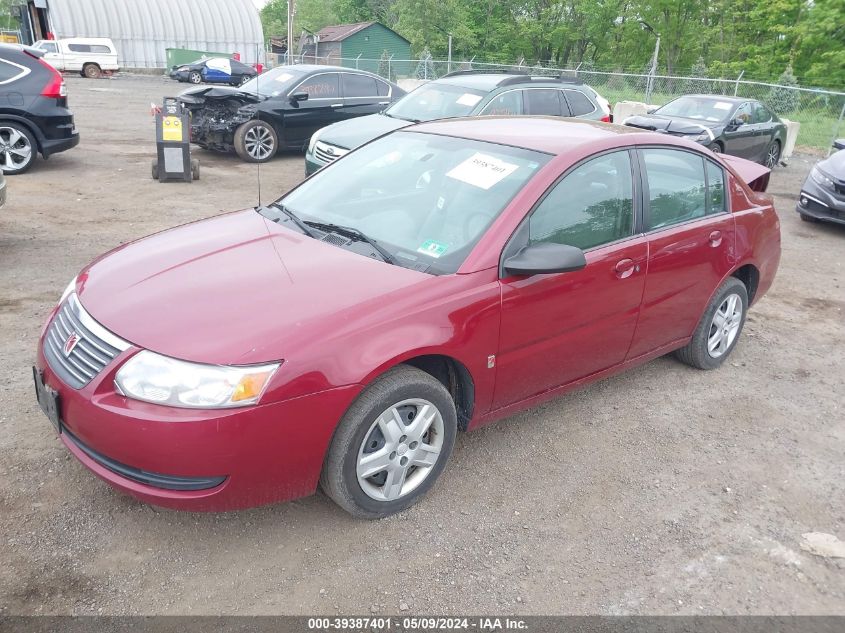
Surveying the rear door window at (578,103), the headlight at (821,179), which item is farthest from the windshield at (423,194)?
the headlight at (821,179)

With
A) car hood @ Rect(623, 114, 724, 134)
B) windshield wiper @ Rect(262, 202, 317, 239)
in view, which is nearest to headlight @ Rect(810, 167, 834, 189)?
car hood @ Rect(623, 114, 724, 134)

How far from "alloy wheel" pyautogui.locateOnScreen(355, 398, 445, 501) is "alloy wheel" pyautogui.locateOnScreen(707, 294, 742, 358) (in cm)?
246

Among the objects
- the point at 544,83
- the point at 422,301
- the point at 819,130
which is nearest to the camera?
the point at 422,301

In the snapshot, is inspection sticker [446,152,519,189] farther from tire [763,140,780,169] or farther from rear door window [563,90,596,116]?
tire [763,140,780,169]

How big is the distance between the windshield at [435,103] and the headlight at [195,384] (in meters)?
6.96

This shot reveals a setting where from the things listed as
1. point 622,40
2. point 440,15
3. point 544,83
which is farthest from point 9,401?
point 440,15

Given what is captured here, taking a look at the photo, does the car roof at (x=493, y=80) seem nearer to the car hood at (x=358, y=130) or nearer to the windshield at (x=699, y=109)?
the car hood at (x=358, y=130)

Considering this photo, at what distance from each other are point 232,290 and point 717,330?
3.37 metres

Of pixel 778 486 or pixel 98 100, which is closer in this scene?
pixel 778 486

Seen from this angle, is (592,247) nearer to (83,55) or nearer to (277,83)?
(277,83)

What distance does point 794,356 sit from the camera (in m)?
5.13

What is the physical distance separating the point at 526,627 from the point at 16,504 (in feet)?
7.33

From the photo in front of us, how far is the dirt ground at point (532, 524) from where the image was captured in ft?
8.58

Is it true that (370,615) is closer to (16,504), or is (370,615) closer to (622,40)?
(16,504)
